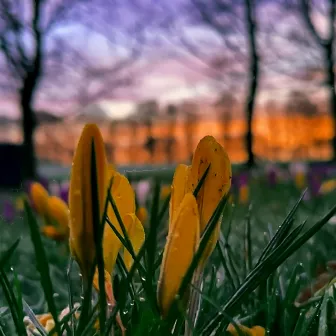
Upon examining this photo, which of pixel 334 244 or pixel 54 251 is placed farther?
pixel 54 251

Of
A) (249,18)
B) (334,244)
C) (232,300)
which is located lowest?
(334,244)

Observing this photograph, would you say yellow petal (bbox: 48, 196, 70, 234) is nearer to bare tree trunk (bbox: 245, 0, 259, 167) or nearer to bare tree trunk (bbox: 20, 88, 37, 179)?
bare tree trunk (bbox: 20, 88, 37, 179)

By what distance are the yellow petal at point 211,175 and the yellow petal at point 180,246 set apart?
0.03 meters

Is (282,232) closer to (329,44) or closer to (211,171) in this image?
(211,171)

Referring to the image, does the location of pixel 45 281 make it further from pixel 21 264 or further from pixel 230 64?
pixel 230 64

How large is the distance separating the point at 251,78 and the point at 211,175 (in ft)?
40.1

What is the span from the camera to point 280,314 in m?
0.62

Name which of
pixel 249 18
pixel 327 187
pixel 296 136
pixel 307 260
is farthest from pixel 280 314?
pixel 296 136

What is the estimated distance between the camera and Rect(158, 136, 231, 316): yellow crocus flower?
1.38 ft

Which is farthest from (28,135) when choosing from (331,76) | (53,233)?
(53,233)

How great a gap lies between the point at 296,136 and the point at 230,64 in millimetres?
6758

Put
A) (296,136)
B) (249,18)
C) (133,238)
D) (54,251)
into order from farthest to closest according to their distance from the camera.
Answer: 1. (296,136)
2. (249,18)
3. (54,251)
4. (133,238)

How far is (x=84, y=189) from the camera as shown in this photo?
0.42 meters

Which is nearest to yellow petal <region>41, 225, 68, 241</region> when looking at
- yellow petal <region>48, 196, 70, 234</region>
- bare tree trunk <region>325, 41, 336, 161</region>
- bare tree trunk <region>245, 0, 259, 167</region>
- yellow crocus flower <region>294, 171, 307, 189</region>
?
yellow petal <region>48, 196, 70, 234</region>
